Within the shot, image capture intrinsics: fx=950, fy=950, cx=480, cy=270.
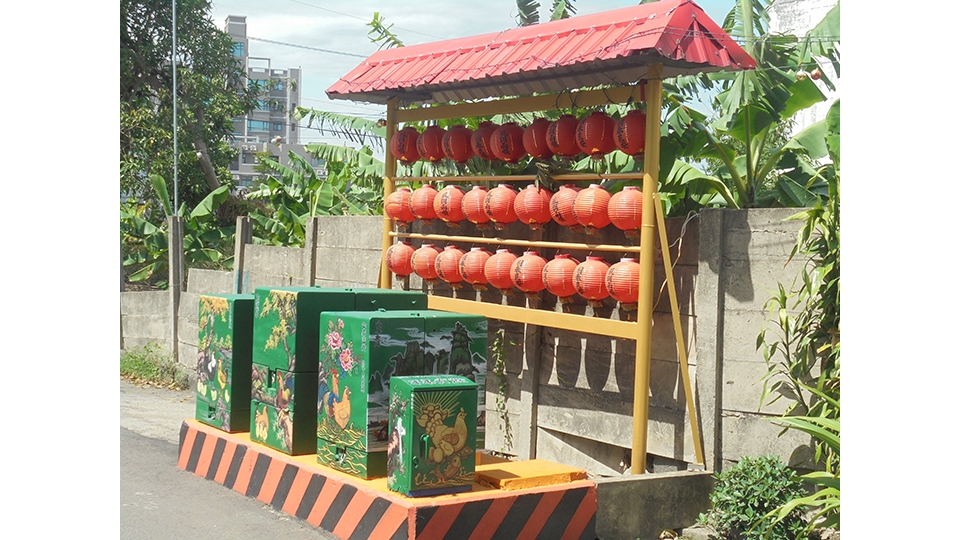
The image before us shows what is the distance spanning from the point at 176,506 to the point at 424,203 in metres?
3.75

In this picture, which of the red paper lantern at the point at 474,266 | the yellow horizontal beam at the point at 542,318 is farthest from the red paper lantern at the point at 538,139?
the yellow horizontal beam at the point at 542,318

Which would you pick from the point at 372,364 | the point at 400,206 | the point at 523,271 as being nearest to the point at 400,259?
the point at 400,206

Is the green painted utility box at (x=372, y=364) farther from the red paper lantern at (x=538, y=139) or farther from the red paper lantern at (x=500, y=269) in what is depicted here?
the red paper lantern at (x=538, y=139)

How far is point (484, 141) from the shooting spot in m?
9.07

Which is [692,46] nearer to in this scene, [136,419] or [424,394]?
[424,394]

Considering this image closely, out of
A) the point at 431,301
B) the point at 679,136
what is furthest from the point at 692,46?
the point at 431,301

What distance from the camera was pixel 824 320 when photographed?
6465 millimetres

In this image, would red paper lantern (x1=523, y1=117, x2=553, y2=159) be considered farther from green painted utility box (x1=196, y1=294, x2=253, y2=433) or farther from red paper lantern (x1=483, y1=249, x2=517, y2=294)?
green painted utility box (x1=196, y1=294, x2=253, y2=433)

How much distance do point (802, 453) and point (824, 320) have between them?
1017 millimetres

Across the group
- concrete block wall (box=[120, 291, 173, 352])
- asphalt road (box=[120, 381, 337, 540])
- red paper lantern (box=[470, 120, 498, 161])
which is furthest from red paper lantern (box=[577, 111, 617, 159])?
concrete block wall (box=[120, 291, 173, 352])

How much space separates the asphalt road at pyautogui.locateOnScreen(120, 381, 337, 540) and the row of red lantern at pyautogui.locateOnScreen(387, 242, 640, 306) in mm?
2832

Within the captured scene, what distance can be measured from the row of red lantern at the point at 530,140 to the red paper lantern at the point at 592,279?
3.07ft

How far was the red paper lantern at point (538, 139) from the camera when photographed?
27.9 feet

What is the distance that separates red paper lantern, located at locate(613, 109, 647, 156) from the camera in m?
7.54
